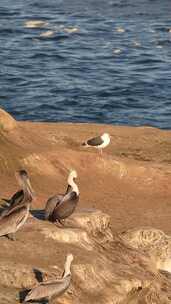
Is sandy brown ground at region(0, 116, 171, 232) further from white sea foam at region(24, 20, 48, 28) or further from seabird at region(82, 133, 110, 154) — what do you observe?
white sea foam at region(24, 20, 48, 28)

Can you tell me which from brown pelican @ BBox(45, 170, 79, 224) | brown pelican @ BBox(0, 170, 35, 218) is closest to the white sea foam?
brown pelican @ BBox(45, 170, 79, 224)

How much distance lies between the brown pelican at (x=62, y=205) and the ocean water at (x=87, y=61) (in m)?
34.6

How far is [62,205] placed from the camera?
73.8ft

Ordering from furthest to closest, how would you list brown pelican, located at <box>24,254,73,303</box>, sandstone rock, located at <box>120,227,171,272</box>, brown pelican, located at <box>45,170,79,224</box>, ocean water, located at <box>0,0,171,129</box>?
ocean water, located at <box>0,0,171,129</box> < sandstone rock, located at <box>120,227,171,272</box> < brown pelican, located at <box>45,170,79,224</box> < brown pelican, located at <box>24,254,73,303</box>

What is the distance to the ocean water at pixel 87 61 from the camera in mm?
61500

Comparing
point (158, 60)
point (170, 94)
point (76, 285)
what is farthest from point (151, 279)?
point (158, 60)

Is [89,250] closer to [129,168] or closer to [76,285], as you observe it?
[76,285]

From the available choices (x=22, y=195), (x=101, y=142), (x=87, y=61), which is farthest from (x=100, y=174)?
(x=87, y=61)

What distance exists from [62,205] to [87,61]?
2162 inches

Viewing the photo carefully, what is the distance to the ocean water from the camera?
61500 millimetres

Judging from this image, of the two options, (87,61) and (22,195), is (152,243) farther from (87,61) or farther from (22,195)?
(87,61)

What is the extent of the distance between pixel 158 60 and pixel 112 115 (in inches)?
721

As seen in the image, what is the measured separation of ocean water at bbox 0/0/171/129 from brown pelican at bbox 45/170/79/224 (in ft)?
113

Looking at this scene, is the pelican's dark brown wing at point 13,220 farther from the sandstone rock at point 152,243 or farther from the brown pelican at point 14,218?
the sandstone rock at point 152,243
